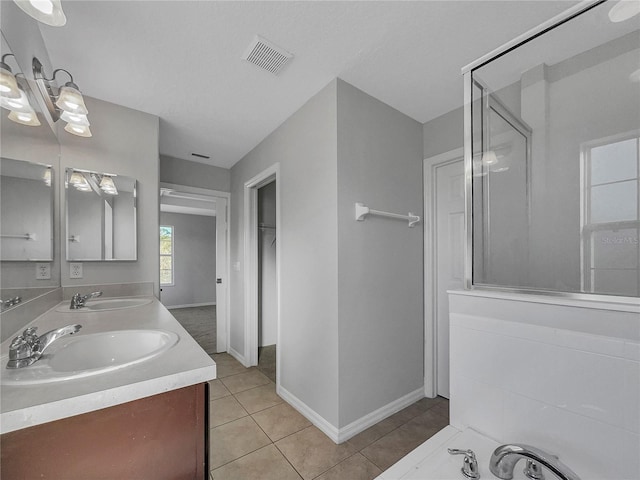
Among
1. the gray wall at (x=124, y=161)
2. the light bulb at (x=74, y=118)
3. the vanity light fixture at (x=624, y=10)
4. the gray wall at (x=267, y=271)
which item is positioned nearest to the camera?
the vanity light fixture at (x=624, y=10)

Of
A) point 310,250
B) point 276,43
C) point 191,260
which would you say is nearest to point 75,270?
point 310,250

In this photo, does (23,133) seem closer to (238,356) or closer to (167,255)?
(238,356)

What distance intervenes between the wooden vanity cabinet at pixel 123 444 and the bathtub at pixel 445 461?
64cm

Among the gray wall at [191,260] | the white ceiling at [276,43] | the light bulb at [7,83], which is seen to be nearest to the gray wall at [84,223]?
the white ceiling at [276,43]

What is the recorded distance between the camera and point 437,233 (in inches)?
93.7

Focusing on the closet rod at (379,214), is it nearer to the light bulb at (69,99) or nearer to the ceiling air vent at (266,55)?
the ceiling air vent at (266,55)

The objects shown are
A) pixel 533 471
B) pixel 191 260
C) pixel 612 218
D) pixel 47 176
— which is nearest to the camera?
pixel 533 471

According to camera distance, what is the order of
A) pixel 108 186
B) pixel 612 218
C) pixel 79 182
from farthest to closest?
1. pixel 108 186
2. pixel 79 182
3. pixel 612 218

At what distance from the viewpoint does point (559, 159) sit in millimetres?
1345

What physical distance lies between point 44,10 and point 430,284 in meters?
2.70

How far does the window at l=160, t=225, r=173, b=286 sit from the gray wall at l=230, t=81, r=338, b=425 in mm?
5208

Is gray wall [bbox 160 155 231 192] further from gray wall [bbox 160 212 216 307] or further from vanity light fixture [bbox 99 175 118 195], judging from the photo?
gray wall [bbox 160 212 216 307]

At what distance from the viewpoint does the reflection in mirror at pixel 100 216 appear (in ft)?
6.07

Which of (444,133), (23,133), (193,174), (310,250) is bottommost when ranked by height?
(310,250)
